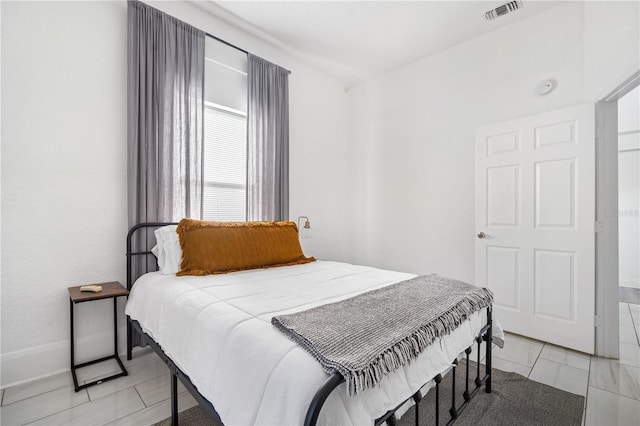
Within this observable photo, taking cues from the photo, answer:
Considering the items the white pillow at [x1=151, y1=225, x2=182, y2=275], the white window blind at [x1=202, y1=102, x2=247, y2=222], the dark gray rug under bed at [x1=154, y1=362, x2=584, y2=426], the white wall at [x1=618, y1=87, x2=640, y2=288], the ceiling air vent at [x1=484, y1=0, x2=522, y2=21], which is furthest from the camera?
Result: the white wall at [x1=618, y1=87, x2=640, y2=288]

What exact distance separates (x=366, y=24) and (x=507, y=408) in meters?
3.26

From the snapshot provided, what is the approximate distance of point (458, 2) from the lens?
103 inches

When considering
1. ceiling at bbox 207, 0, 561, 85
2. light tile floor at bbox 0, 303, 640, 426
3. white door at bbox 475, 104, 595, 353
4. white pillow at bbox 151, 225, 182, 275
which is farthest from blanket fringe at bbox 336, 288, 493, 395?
ceiling at bbox 207, 0, 561, 85

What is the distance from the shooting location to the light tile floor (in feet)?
5.29

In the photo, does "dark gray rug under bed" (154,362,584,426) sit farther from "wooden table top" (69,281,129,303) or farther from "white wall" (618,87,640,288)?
"white wall" (618,87,640,288)

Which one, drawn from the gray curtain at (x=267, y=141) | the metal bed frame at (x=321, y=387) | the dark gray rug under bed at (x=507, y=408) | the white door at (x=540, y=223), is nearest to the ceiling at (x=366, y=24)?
the gray curtain at (x=267, y=141)

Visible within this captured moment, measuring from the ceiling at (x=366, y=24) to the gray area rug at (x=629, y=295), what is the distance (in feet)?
12.0

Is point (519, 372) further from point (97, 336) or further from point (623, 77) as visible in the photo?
point (97, 336)

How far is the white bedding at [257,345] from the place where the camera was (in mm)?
878

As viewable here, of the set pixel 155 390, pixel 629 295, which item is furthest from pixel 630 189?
pixel 155 390

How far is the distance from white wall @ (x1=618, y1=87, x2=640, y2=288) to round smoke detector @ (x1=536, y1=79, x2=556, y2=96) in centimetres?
313

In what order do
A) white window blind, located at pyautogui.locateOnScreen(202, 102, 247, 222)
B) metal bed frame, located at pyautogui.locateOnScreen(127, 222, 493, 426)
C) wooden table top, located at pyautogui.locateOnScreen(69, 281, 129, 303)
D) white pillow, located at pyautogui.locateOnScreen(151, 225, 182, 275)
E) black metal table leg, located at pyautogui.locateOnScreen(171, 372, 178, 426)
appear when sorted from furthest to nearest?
white window blind, located at pyautogui.locateOnScreen(202, 102, 247, 222), white pillow, located at pyautogui.locateOnScreen(151, 225, 182, 275), wooden table top, located at pyautogui.locateOnScreen(69, 281, 129, 303), black metal table leg, located at pyautogui.locateOnScreen(171, 372, 178, 426), metal bed frame, located at pyautogui.locateOnScreen(127, 222, 493, 426)

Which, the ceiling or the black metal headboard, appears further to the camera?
the ceiling

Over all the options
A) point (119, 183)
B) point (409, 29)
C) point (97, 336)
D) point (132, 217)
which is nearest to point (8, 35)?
point (119, 183)
